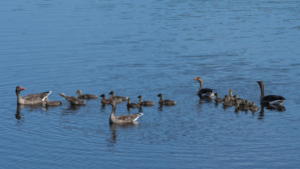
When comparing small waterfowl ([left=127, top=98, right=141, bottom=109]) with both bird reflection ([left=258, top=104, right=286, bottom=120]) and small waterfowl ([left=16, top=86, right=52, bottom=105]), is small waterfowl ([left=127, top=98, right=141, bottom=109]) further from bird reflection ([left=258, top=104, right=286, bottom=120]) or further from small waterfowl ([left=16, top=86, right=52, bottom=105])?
bird reflection ([left=258, top=104, right=286, bottom=120])

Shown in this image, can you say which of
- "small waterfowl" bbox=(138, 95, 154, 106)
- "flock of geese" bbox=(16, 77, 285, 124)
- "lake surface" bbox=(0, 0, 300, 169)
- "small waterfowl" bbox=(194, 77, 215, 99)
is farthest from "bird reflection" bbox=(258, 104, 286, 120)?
"small waterfowl" bbox=(138, 95, 154, 106)

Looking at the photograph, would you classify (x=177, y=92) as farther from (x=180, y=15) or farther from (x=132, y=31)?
(x=180, y=15)

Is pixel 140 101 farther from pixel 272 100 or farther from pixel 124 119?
pixel 272 100

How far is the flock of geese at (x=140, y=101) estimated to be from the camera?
92.4 ft

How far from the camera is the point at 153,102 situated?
99.0 feet

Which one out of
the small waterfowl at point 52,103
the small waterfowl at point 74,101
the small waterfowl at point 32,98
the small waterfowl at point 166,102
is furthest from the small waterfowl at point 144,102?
the small waterfowl at point 32,98

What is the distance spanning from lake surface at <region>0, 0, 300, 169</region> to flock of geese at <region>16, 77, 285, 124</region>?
0.33 metres

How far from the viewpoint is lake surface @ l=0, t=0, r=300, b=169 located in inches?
955

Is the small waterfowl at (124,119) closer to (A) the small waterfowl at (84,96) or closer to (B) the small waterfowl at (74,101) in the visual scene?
(B) the small waterfowl at (74,101)

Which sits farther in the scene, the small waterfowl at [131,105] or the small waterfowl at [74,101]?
the small waterfowl at [74,101]

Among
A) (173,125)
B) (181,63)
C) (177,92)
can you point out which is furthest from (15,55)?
(173,125)

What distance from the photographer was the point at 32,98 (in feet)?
103

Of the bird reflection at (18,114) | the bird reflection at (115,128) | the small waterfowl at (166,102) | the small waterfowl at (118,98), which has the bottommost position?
the bird reflection at (115,128)

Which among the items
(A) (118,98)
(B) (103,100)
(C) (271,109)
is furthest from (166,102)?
(C) (271,109)
